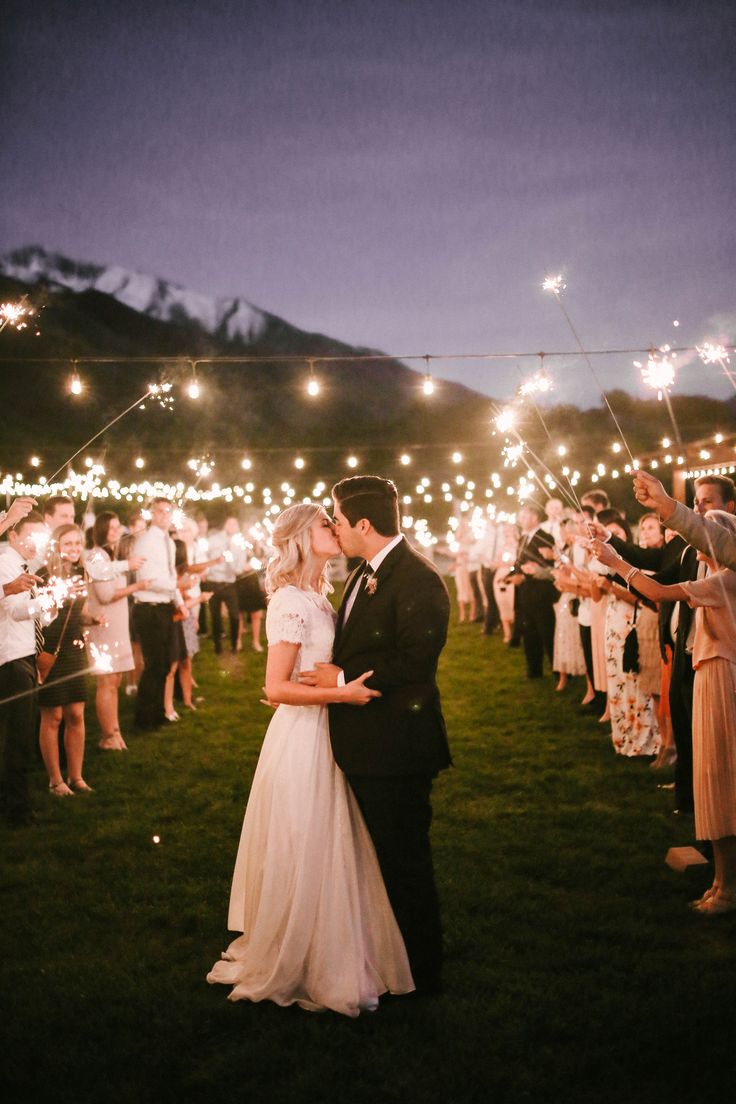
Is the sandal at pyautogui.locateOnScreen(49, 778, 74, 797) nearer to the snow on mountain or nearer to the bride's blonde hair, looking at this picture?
the bride's blonde hair

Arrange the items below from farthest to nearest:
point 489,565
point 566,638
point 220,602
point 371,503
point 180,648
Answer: point 489,565
point 220,602
point 566,638
point 180,648
point 371,503

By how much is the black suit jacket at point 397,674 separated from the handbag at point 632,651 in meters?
4.14

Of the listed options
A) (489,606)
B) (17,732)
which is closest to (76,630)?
(17,732)

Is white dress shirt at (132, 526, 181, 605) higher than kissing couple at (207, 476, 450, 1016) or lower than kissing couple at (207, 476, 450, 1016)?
higher

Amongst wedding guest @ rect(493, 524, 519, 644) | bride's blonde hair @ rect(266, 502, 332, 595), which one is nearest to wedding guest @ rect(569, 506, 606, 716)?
wedding guest @ rect(493, 524, 519, 644)

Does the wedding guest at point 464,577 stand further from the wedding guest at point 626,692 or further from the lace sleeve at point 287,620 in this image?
the lace sleeve at point 287,620

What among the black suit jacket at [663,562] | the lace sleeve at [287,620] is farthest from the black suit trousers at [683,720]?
the lace sleeve at [287,620]

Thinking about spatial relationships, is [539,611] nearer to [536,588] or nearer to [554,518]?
[536,588]

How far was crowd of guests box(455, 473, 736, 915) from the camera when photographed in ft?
13.6

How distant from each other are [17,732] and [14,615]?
85cm

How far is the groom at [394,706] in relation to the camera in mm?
3221

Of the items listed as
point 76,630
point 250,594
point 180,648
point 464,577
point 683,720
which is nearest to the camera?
point 683,720

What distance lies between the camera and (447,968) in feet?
12.1

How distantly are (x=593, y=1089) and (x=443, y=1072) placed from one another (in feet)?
1.79
